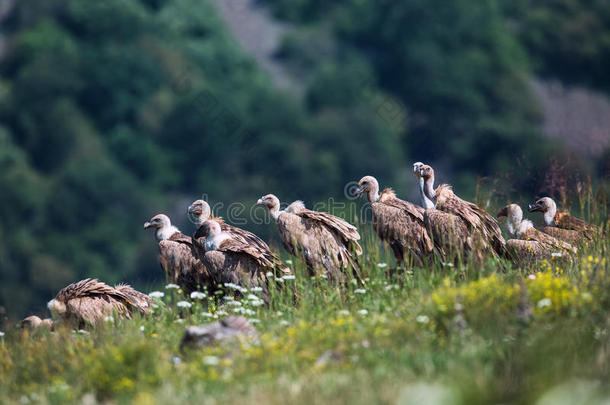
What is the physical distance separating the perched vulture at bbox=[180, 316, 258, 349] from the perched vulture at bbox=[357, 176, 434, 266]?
10.3 ft

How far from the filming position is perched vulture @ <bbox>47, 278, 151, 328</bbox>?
35.6 ft

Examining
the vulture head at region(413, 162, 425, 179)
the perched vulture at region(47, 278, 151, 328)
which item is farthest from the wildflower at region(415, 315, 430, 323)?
the vulture head at region(413, 162, 425, 179)

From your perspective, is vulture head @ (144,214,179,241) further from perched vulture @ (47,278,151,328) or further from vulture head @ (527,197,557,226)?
vulture head @ (527,197,557,226)

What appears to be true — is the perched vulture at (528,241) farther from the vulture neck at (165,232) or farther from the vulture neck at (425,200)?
the vulture neck at (165,232)

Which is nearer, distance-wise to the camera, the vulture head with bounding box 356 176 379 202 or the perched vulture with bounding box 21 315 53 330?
the perched vulture with bounding box 21 315 53 330

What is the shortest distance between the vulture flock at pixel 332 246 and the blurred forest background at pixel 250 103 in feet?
109

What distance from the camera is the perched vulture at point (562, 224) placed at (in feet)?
35.9

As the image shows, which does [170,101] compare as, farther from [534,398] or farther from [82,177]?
[534,398]

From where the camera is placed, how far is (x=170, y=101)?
216ft

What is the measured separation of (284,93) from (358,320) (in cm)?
6008

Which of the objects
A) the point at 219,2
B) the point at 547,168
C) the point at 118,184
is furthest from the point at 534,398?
the point at 219,2

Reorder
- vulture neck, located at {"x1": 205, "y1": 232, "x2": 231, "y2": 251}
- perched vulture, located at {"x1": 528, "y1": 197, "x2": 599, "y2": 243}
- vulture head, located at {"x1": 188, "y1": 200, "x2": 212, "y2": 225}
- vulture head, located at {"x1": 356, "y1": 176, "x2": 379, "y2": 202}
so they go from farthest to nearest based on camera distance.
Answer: vulture head, located at {"x1": 188, "y1": 200, "x2": 212, "y2": 225}, vulture head, located at {"x1": 356, "y1": 176, "x2": 379, "y2": 202}, vulture neck, located at {"x1": 205, "y1": 232, "x2": 231, "y2": 251}, perched vulture, located at {"x1": 528, "y1": 197, "x2": 599, "y2": 243}

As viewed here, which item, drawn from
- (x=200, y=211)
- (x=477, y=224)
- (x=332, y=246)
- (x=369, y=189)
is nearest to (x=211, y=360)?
(x=332, y=246)

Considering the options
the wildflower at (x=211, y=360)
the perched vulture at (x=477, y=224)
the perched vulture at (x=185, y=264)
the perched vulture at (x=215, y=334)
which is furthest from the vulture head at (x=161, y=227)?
the wildflower at (x=211, y=360)
